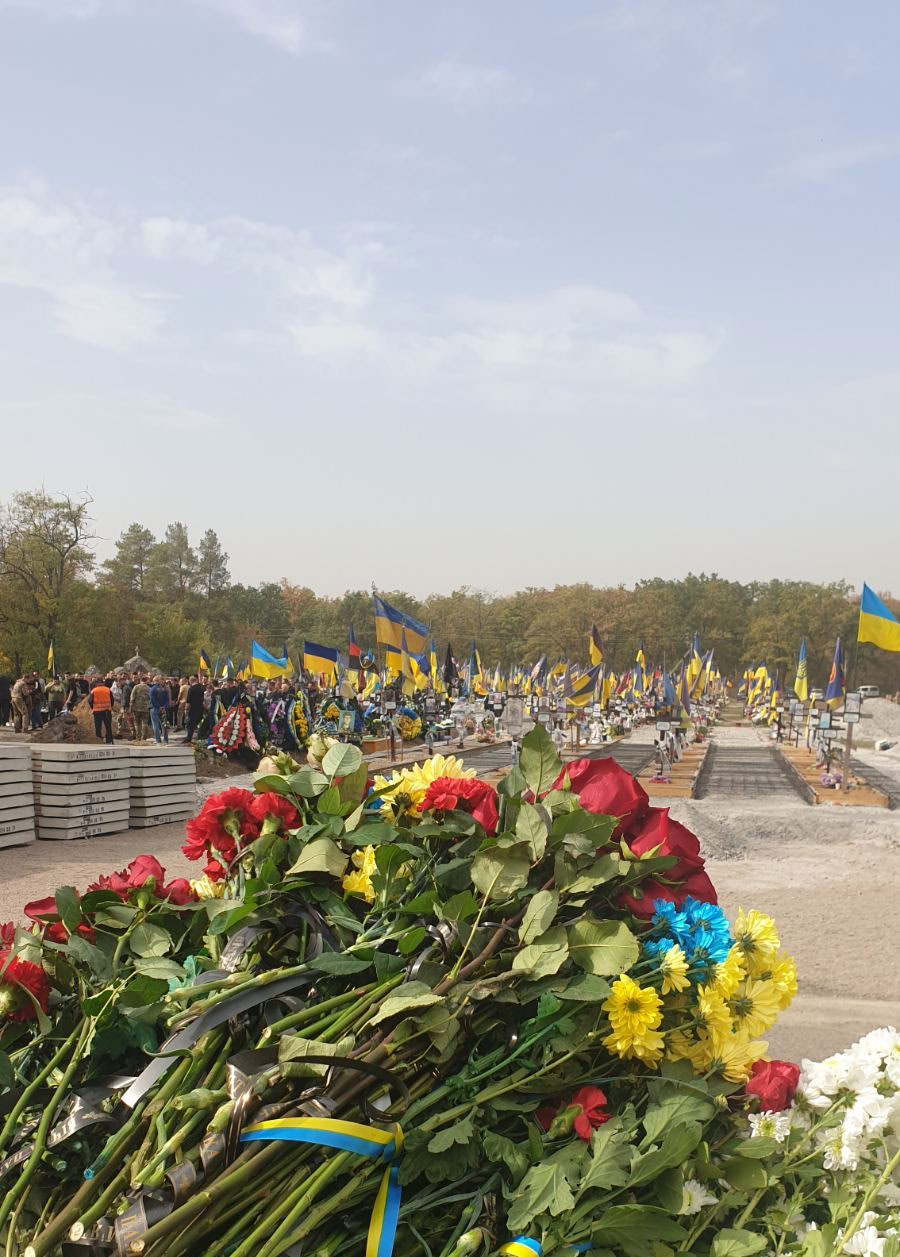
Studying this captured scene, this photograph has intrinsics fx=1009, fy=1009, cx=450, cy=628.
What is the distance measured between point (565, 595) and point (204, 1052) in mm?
99536

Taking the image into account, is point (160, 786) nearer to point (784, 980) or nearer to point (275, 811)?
point (275, 811)

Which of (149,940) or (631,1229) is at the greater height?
(149,940)

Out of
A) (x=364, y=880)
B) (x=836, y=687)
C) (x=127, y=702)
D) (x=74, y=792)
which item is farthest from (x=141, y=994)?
(x=127, y=702)

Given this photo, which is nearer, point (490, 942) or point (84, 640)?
point (490, 942)

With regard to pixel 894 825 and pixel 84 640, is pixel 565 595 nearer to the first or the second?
pixel 84 640

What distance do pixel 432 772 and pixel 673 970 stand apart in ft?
2.41

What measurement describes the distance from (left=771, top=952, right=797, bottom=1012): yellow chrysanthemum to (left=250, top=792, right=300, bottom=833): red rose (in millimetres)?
1118

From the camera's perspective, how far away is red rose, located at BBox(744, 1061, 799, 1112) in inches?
82.6

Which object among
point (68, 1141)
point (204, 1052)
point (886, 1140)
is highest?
point (204, 1052)

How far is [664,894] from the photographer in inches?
84.1

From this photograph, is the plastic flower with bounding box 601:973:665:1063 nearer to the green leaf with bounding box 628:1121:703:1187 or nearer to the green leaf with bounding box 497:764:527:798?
the green leaf with bounding box 628:1121:703:1187

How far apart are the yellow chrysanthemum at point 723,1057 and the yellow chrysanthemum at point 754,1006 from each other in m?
0.04

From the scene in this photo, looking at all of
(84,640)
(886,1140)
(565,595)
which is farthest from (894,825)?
(565,595)

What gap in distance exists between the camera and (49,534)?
1794 inches
